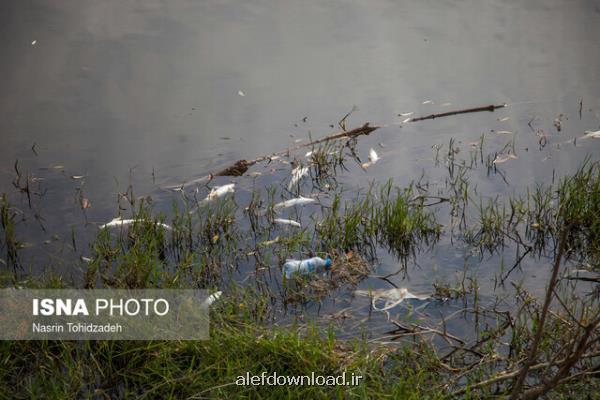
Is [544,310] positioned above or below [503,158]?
above

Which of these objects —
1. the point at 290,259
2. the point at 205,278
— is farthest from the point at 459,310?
the point at 205,278

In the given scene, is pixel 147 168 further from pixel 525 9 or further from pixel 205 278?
pixel 525 9

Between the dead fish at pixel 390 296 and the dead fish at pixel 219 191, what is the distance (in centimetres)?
156

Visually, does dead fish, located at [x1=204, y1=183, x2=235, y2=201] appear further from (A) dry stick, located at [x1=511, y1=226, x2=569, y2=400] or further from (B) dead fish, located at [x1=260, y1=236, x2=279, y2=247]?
(A) dry stick, located at [x1=511, y1=226, x2=569, y2=400]

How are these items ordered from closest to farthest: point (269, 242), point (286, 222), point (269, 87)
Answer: point (269, 242), point (286, 222), point (269, 87)

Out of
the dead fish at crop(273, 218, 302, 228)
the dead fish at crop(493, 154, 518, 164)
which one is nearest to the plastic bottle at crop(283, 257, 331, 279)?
the dead fish at crop(273, 218, 302, 228)

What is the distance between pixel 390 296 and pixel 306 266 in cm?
51

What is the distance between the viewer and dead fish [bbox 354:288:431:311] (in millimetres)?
3843

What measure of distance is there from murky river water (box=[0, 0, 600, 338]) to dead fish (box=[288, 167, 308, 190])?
1.28ft

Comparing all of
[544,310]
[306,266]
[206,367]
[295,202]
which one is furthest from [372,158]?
[544,310]

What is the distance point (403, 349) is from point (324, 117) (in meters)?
3.49

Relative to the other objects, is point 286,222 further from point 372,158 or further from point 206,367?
point 206,367

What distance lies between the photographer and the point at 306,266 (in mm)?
4062

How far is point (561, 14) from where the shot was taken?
9.15 m
